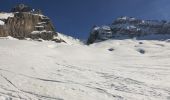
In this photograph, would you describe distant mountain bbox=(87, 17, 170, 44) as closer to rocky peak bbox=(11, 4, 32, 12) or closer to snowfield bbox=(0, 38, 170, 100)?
rocky peak bbox=(11, 4, 32, 12)

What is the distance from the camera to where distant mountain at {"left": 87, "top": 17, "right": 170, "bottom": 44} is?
13975 centimetres

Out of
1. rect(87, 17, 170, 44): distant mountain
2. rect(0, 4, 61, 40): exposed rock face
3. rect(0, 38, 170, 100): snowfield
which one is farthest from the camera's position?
rect(87, 17, 170, 44): distant mountain

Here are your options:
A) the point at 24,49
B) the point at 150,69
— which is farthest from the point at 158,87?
the point at 24,49

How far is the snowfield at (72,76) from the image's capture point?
19.7m

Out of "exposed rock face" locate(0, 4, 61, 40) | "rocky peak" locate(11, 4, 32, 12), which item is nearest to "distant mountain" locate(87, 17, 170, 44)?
"rocky peak" locate(11, 4, 32, 12)

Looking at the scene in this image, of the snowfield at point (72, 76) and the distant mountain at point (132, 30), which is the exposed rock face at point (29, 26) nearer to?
the distant mountain at point (132, 30)

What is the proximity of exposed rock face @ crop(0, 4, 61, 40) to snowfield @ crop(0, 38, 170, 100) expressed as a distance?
49.2m

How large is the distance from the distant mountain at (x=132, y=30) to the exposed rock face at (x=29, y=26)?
4516cm

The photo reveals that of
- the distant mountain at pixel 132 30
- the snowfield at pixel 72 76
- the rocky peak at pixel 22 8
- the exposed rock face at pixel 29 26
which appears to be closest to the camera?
the snowfield at pixel 72 76

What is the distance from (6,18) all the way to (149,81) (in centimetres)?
6542

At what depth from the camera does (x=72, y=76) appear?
23.1 meters

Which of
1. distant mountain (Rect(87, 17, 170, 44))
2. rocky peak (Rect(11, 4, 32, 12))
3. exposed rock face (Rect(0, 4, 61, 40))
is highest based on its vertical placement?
rocky peak (Rect(11, 4, 32, 12))

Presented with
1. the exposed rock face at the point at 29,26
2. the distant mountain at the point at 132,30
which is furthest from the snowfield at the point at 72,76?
the distant mountain at the point at 132,30

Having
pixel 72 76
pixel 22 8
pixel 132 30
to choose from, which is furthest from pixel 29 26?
pixel 132 30
